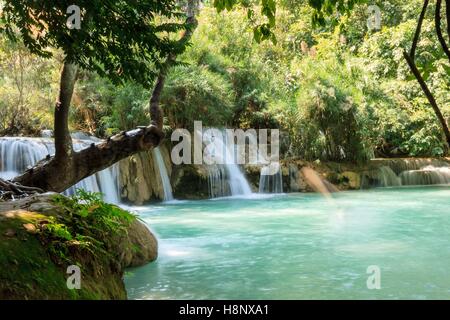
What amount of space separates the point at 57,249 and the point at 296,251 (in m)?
5.33

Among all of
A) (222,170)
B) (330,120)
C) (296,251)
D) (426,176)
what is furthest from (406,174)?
(296,251)

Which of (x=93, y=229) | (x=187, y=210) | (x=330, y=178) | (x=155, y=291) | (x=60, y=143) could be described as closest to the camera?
(x=93, y=229)

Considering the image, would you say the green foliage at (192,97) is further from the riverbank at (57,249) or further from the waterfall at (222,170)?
the riverbank at (57,249)

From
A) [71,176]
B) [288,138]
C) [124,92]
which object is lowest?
[71,176]

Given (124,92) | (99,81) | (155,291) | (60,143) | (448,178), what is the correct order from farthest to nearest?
(448,178) → (99,81) → (124,92) → (155,291) → (60,143)

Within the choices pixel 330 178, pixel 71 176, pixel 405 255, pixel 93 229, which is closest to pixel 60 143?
pixel 71 176

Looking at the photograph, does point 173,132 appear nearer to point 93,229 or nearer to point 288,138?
point 288,138

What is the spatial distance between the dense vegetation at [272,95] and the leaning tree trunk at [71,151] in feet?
30.3

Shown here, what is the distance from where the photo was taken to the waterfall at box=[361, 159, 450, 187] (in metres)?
19.9

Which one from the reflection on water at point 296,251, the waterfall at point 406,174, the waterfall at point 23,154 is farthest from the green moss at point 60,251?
the waterfall at point 406,174

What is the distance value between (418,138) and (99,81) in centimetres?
1388

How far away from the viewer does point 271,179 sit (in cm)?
1762

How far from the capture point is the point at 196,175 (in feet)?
53.1

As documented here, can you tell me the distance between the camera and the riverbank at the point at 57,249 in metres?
2.77
